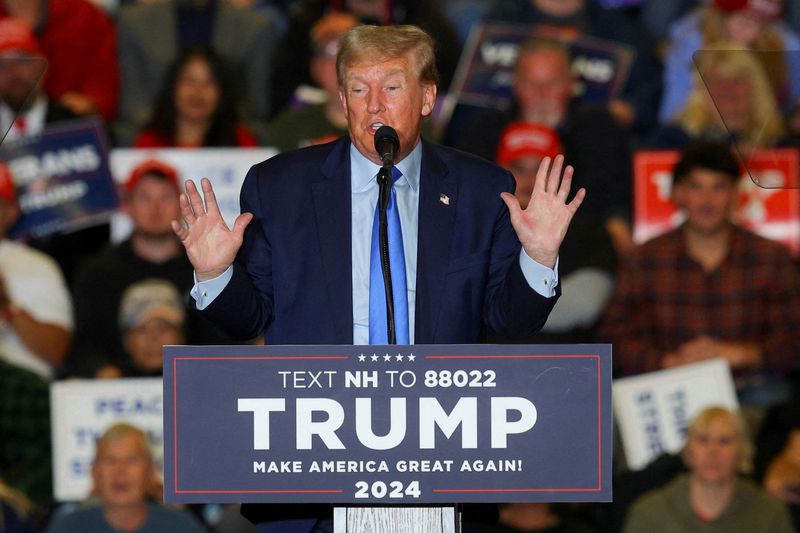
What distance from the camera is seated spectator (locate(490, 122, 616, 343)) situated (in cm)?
568

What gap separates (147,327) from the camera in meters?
5.65

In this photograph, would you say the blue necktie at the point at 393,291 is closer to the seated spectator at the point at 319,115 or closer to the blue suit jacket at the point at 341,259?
the blue suit jacket at the point at 341,259

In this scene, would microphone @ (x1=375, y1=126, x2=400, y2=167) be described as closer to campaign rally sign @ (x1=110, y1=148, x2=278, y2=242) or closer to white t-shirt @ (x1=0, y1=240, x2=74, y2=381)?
campaign rally sign @ (x1=110, y1=148, x2=278, y2=242)

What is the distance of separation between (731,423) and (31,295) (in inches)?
104

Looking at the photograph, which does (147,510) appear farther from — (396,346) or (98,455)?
(396,346)

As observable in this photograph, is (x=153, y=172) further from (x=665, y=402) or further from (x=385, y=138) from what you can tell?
(x=385, y=138)

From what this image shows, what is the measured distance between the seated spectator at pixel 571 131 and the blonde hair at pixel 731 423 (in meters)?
0.85

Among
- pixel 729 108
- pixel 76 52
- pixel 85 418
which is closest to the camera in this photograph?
pixel 729 108

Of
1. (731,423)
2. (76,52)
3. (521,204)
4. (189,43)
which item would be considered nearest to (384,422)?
(521,204)

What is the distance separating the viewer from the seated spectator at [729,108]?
371 cm

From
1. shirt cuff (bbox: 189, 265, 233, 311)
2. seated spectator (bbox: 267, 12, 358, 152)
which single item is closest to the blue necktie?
shirt cuff (bbox: 189, 265, 233, 311)

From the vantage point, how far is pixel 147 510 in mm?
5215

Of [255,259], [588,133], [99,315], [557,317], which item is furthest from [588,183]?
[255,259]

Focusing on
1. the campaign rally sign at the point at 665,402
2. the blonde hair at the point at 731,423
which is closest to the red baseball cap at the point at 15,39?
the campaign rally sign at the point at 665,402
